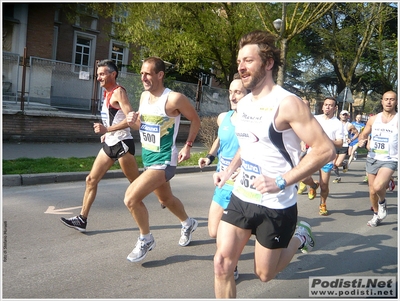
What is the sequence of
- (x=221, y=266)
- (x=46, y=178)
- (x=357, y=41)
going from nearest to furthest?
(x=221, y=266) → (x=46, y=178) → (x=357, y=41)

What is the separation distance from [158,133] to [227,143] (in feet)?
2.39

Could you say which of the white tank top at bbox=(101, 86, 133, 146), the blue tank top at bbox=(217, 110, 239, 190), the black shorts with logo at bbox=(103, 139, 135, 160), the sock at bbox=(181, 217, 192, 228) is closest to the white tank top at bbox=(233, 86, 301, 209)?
the blue tank top at bbox=(217, 110, 239, 190)

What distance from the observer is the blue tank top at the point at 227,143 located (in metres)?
4.27

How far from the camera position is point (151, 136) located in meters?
4.46

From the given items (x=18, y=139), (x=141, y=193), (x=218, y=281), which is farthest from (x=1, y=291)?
(x=18, y=139)

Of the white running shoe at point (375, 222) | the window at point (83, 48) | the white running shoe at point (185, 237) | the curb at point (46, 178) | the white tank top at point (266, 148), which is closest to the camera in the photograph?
the white tank top at point (266, 148)

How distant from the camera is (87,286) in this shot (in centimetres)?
376

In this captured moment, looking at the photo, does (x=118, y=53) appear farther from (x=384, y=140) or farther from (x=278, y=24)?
(x=384, y=140)

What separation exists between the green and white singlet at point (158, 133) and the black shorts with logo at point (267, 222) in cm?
156

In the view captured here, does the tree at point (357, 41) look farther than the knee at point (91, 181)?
Yes

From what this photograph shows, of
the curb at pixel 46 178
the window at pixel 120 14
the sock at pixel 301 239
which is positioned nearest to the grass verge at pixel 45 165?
the curb at pixel 46 178

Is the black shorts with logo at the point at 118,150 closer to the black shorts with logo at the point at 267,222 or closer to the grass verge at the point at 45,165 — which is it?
the black shorts with logo at the point at 267,222

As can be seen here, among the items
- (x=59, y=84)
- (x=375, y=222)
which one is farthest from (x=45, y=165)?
(x=375, y=222)

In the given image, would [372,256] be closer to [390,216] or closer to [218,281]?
[390,216]
